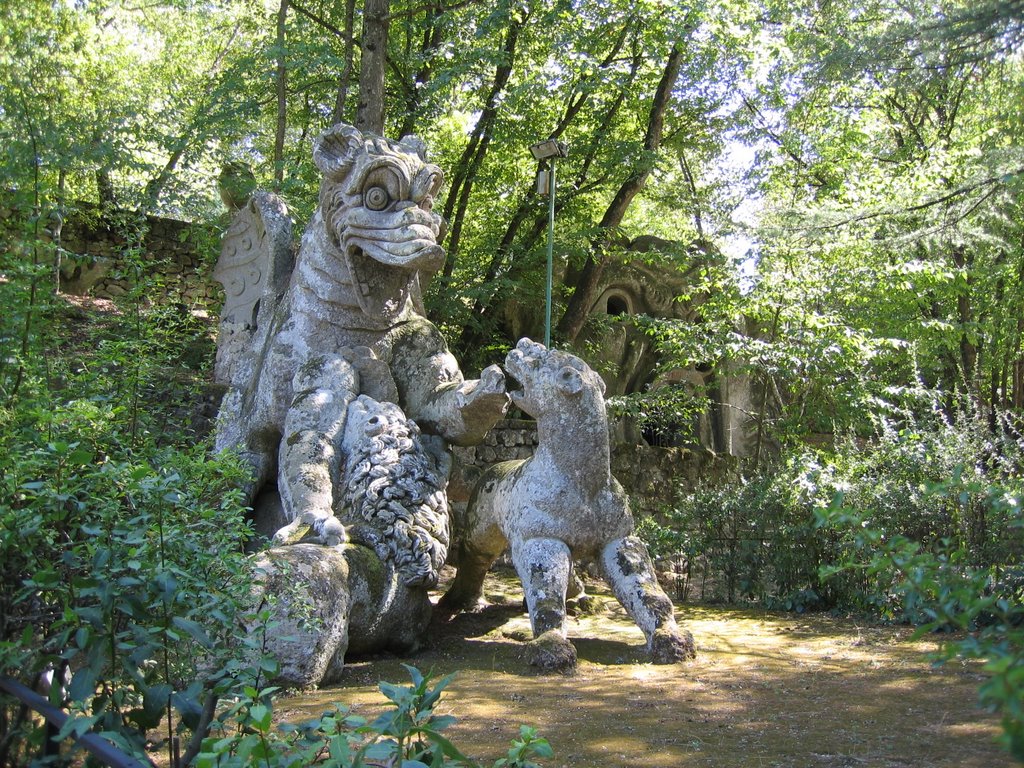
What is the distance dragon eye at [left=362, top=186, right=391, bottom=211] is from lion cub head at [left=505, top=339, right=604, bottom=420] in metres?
1.02

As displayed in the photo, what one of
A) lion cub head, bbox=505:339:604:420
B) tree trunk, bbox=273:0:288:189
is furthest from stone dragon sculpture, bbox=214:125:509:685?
tree trunk, bbox=273:0:288:189

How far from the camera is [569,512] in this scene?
4484mm

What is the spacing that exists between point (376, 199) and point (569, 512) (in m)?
1.82

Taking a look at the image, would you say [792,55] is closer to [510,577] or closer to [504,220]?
[504,220]

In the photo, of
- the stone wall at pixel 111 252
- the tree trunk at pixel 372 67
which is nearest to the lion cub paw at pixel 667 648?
the tree trunk at pixel 372 67

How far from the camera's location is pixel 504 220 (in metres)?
11.9

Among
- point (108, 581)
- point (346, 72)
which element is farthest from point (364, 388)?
point (346, 72)

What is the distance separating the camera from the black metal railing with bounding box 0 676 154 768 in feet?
5.19

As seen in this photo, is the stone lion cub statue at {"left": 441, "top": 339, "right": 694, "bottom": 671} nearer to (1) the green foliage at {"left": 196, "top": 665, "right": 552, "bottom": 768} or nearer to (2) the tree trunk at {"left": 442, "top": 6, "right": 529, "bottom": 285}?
(1) the green foliage at {"left": 196, "top": 665, "right": 552, "bottom": 768}

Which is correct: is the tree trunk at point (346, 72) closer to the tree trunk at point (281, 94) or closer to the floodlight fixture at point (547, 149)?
the tree trunk at point (281, 94)

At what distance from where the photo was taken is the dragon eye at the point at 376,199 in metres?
4.85

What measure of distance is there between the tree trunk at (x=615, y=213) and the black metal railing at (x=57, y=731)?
9.16 meters

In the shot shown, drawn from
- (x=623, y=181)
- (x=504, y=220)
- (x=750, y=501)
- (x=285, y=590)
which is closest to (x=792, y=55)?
(x=623, y=181)

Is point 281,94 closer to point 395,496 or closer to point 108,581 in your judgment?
point 395,496
